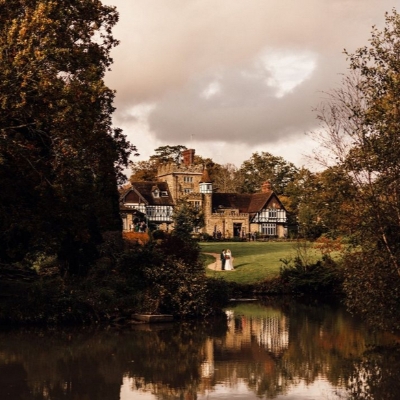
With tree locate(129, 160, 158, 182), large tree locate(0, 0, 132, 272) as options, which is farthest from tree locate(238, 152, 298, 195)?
large tree locate(0, 0, 132, 272)

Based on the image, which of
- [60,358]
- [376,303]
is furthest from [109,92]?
[376,303]

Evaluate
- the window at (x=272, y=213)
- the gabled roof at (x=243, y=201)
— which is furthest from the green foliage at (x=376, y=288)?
the window at (x=272, y=213)

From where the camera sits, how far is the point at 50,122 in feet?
71.8

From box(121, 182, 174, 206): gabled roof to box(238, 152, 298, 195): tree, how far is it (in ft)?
79.9

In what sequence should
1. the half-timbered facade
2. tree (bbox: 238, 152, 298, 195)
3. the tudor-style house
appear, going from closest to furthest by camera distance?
1. the half-timbered facade
2. the tudor-style house
3. tree (bbox: 238, 152, 298, 195)

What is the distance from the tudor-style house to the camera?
95.2m

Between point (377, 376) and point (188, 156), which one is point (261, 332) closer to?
point (377, 376)

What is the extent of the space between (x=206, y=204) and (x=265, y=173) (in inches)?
1072

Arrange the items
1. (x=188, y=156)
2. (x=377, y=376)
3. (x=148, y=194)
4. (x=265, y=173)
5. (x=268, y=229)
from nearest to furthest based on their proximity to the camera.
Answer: (x=377, y=376) < (x=148, y=194) < (x=268, y=229) < (x=188, y=156) < (x=265, y=173)

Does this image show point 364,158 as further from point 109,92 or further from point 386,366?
point 109,92

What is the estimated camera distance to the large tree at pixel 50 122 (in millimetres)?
20266

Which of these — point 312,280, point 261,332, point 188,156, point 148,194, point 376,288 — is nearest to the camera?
point 376,288

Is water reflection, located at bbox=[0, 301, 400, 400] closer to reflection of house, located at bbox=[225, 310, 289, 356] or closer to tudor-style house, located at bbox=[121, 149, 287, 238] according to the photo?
reflection of house, located at bbox=[225, 310, 289, 356]

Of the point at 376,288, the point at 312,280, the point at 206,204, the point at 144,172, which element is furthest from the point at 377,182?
the point at 144,172
